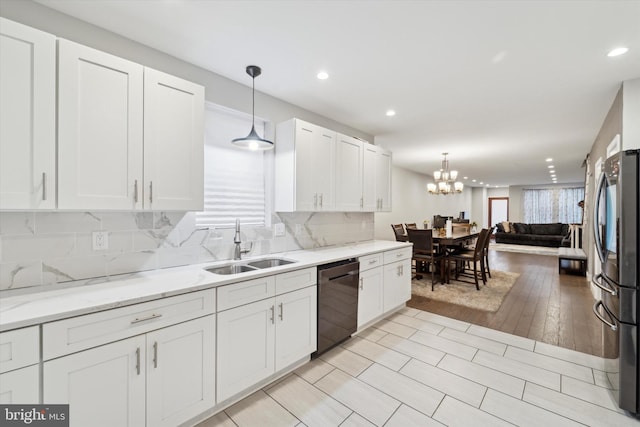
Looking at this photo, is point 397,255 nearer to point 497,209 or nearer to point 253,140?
point 253,140

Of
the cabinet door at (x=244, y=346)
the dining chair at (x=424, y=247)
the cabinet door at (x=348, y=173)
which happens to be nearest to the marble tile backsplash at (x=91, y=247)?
the cabinet door at (x=244, y=346)

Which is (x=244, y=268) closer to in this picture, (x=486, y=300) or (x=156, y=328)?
(x=156, y=328)

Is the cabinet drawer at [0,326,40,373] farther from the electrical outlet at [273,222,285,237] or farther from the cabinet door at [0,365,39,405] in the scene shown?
the electrical outlet at [273,222,285,237]

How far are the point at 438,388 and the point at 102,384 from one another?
7.23 ft

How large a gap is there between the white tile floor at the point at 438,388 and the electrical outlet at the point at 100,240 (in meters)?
1.34

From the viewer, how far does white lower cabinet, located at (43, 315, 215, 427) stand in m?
1.31

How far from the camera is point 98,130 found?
163cm

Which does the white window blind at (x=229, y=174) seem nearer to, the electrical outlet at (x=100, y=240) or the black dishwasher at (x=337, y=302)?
the electrical outlet at (x=100, y=240)

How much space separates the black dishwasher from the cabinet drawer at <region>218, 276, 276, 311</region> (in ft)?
1.83

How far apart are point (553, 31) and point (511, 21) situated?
1.17ft

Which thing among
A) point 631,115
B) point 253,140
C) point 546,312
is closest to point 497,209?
point 546,312

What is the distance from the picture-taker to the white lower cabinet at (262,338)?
1.87 meters

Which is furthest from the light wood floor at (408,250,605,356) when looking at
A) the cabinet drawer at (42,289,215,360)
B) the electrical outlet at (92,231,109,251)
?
the electrical outlet at (92,231,109,251)

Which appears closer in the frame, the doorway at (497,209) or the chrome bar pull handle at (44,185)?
the chrome bar pull handle at (44,185)
